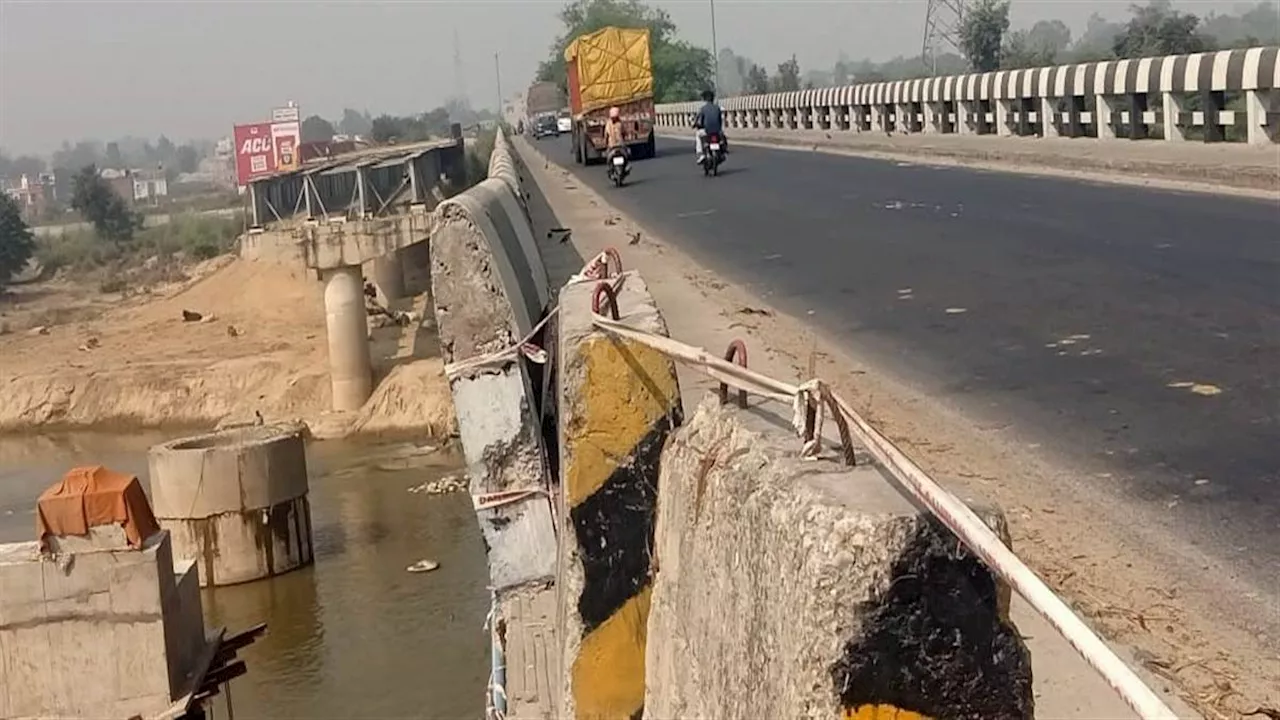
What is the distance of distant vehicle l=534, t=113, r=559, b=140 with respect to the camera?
8381 centimetres

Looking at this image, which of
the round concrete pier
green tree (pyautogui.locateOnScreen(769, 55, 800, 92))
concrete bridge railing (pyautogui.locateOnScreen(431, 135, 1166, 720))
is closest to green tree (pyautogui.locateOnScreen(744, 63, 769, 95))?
green tree (pyautogui.locateOnScreen(769, 55, 800, 92))

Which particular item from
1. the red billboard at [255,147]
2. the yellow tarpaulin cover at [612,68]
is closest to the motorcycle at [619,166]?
the yellow tarpaulin cover at [612,68]

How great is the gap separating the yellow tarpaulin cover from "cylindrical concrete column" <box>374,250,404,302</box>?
9.75 m

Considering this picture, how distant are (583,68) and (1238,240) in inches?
1131

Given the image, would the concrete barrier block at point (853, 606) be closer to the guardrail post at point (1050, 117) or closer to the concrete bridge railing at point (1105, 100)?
the concrete bridge railing at point (1105, 100)

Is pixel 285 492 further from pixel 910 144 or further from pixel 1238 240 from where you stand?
pixel 910 144

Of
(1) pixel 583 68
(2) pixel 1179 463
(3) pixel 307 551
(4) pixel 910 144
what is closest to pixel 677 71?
(1) pixel 583 68

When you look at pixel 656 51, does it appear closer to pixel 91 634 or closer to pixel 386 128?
pixel 386 128

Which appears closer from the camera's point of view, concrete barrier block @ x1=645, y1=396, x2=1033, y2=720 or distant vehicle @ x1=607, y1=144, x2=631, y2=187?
concrete barrier block @ x1=645, y1=396, x2=1033, y2=720

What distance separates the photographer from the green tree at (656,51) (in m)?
110

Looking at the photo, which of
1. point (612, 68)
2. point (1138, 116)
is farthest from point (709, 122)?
point (612, 68)

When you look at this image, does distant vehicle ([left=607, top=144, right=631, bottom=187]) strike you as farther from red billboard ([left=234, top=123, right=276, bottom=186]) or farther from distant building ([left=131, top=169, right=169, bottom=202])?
distant building ([left=131, top=169, right=169, bottom=202])

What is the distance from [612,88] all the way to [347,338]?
9.91 m

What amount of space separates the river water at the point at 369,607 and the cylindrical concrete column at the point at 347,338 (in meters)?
4.94
